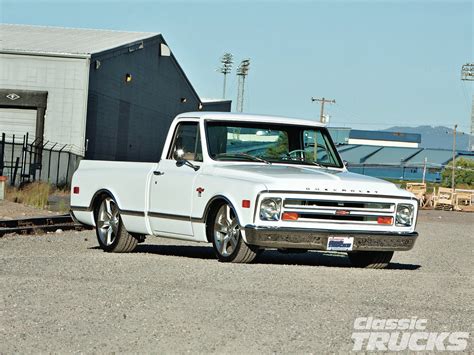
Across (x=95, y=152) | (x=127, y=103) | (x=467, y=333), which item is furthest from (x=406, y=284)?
(x=127, y=103)

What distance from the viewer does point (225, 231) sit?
13016 mm

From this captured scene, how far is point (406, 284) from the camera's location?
11500mm

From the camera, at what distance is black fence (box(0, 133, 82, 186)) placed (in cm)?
4094

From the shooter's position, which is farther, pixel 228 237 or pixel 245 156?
pixel 245 156

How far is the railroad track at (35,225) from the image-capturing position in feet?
65.1

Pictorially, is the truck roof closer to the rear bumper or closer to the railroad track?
the rear bumper

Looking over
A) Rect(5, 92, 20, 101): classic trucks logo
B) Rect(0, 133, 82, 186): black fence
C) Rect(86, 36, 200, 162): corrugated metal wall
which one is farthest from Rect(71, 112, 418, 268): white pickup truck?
Rect(86, 36, 200, 162): corrugated metal wall

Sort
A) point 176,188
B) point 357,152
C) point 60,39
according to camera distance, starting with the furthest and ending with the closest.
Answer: point 357,152 < point 60,39 < point 176,188

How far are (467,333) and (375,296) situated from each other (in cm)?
194

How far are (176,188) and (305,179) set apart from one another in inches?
75.8

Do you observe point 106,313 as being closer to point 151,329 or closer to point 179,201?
point 151,329

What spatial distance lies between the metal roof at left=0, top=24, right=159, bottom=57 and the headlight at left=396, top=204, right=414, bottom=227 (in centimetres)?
3357

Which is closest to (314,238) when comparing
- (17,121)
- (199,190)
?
(199,190)

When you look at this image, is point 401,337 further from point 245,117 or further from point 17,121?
point 17,121
